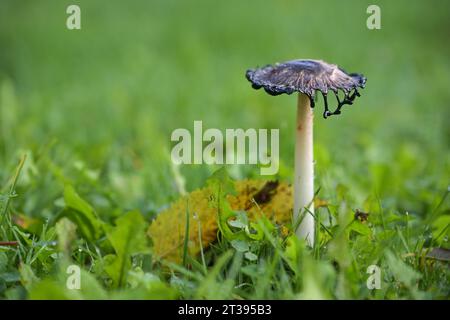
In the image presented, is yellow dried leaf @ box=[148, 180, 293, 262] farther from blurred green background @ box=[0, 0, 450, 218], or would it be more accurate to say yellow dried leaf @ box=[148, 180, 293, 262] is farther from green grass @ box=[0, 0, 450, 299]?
blurred green background @ box=[0, 0, 450, 218]

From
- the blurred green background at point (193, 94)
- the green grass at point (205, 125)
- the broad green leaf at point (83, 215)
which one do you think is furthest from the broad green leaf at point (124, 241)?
the blurred green background at point (193, 94)

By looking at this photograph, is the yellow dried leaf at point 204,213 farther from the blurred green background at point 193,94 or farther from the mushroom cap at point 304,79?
the mushroom cap at point 304,79

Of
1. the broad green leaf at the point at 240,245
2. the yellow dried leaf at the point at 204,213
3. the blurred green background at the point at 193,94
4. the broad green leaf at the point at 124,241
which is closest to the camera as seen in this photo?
the broad green leaf at the point at 124,241

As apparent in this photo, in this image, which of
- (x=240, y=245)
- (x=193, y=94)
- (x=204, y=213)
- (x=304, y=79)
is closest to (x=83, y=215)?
(x=204, y=213)

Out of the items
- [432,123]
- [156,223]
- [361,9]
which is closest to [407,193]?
[432,123]

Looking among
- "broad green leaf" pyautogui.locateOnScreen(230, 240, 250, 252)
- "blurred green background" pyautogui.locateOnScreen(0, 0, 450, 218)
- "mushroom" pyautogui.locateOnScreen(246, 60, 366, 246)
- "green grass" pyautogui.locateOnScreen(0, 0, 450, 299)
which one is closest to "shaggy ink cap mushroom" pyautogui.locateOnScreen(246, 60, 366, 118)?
"mushroom" pyautogui.locateOnScreen(246, 60, 366, 246)

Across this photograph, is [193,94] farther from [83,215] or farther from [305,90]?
[305,90]
